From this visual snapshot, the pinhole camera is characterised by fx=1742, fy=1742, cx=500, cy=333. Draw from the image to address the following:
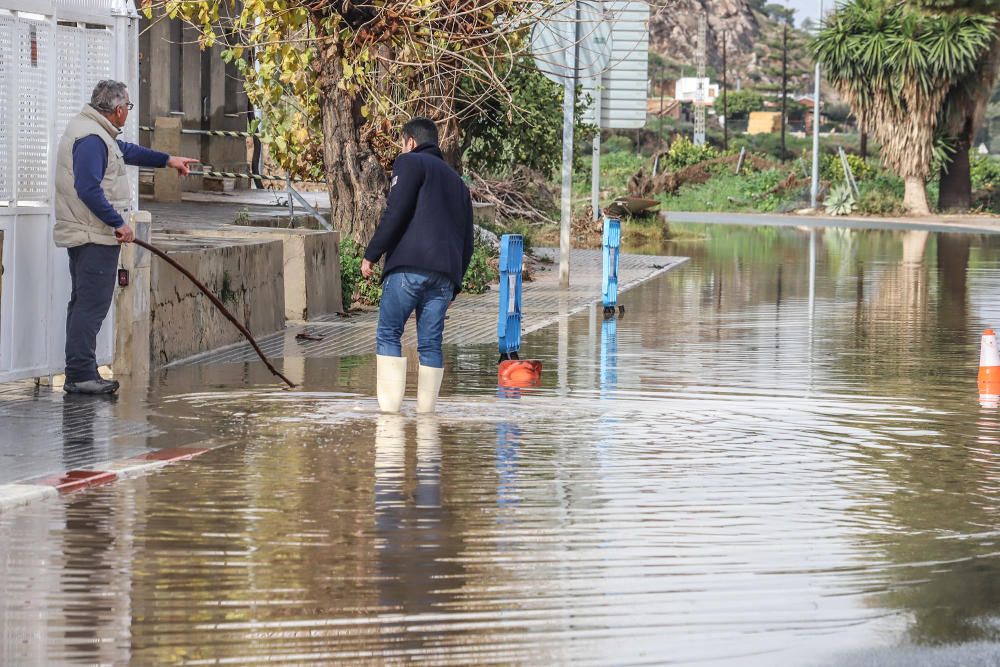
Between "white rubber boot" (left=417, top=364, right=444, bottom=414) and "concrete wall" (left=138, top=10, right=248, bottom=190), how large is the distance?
1490cm

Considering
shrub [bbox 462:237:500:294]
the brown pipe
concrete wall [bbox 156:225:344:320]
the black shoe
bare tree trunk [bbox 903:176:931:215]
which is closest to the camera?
the black shoe

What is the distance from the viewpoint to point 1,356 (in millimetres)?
10805

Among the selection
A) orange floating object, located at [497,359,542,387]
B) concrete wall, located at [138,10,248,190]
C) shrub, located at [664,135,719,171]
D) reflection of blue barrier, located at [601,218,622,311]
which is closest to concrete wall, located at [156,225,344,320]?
reflection of blue barrier, located at [601,218,622,311]

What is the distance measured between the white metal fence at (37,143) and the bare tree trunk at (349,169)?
6.94m

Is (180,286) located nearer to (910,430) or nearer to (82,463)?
(82,463)

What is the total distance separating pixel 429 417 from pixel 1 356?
8.92ft

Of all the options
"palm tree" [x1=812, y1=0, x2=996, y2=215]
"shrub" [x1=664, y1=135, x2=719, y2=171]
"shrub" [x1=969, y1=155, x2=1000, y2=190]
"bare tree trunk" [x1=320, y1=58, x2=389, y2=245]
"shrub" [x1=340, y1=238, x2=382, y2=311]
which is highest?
"palm tree" [x1=812, y1=0, x2=996, y2=215]

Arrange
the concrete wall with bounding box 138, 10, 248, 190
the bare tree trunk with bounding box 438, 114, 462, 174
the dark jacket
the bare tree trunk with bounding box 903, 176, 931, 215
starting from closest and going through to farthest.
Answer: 1. the dark jacket
2. the bare tree trunk with bounding box 438, 114, 462, 174
3. the concrete wall with bounding box 138, 10, 248, 190
4. the bare tree trunk with bounding box 903, 176, 931, 215

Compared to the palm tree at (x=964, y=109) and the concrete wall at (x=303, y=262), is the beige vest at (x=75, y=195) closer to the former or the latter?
the concrete wall at (x=303, y=262)

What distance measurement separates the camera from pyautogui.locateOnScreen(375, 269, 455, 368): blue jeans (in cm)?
1031

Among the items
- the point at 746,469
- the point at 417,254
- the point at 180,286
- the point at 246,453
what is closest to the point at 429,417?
the point at 417,254

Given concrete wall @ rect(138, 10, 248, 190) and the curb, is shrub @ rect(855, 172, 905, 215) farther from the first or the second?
the curb

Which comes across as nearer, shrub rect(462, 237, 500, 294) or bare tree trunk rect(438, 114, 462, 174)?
shrub rect(462, 237, 500, 294)

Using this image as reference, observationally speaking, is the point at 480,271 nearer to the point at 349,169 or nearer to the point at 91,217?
the point at 349,169
